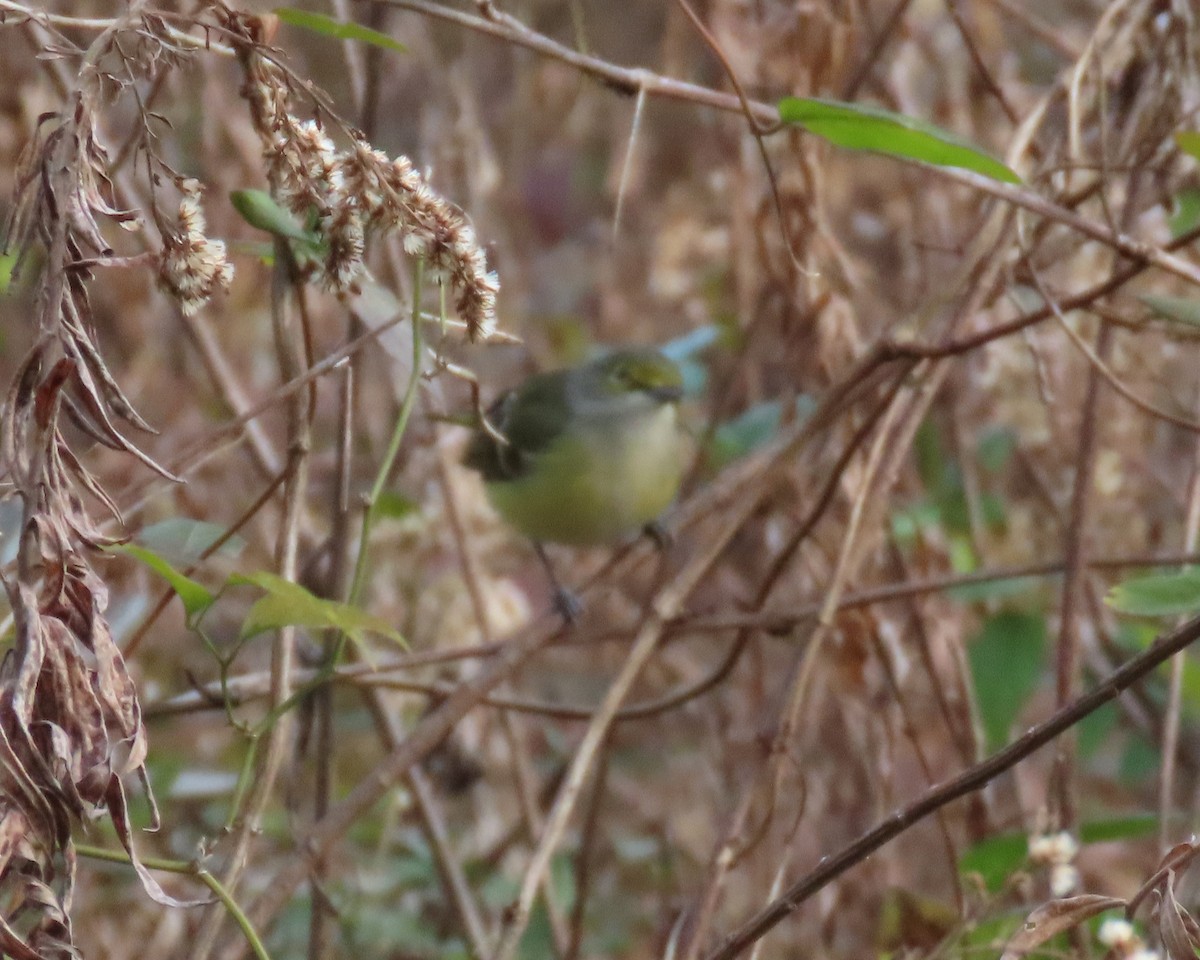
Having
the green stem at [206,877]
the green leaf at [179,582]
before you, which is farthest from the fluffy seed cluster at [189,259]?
the green stem at [206,877]

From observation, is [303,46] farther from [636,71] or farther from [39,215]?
[39,215]

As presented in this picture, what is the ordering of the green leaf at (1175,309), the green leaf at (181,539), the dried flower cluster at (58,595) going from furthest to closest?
the green leaf at (1175,309), the green leaf at (181,539), the dried flower cluster at (58,595)

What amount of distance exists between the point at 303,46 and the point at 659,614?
14.8 ft

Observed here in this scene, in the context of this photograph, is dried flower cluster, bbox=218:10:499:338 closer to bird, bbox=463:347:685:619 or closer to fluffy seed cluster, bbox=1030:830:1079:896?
fluffy seed cluster, bbox=1030:830:1079:896

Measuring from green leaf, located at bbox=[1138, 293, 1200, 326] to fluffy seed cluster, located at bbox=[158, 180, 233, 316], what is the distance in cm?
132

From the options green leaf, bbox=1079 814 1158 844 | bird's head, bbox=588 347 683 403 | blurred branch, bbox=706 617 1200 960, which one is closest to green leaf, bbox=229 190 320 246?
blurred branch, bbox=706 617 1200 960

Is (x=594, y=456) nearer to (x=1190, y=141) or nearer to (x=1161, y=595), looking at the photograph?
(x=1190, y=141)

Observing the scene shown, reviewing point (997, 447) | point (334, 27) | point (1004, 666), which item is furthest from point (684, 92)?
point (997, 447)

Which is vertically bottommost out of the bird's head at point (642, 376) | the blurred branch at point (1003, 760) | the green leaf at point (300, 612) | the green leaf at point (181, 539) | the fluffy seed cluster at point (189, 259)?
the blurred branch at point (1003, 760)

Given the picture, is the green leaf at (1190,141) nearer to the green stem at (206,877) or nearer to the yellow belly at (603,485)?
the green stem at (206,877)

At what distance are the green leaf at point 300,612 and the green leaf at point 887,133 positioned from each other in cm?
74

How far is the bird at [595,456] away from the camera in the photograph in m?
4.07

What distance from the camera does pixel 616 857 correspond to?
415 centimetres

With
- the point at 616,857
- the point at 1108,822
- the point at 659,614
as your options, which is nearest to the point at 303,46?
the point at 616,857
